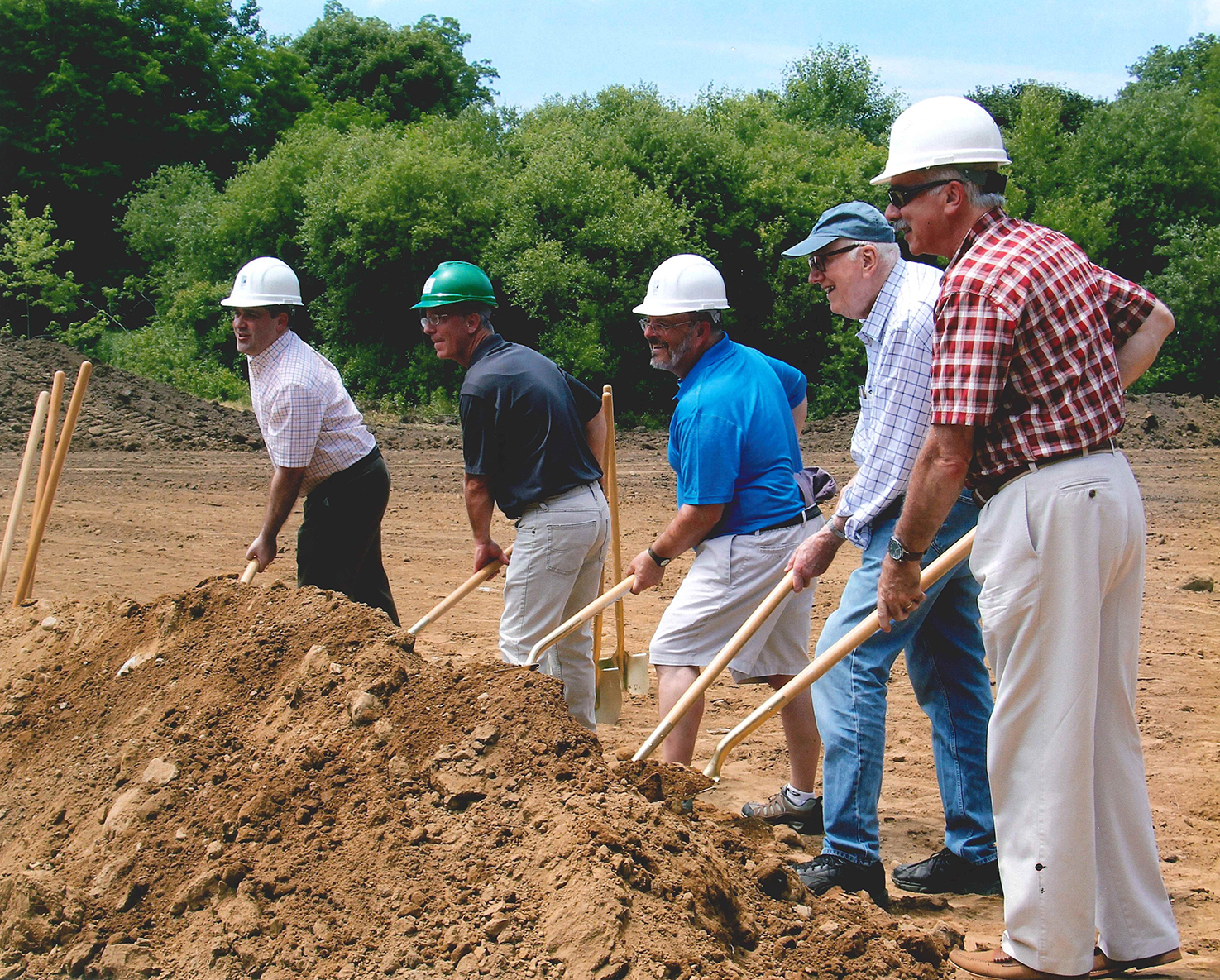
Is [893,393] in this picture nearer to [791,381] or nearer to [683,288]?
[683,288]

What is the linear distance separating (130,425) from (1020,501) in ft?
62.1

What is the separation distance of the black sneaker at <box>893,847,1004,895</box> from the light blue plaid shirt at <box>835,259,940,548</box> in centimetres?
125

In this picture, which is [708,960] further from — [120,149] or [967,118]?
[120,149]

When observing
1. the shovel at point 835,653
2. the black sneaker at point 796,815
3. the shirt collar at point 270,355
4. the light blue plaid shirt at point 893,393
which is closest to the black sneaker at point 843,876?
the shovel at point 835,653

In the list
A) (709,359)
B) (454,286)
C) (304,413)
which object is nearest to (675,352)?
(709,359)

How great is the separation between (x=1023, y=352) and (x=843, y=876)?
192 cm

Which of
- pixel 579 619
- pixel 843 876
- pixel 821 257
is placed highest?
pixel 821 257

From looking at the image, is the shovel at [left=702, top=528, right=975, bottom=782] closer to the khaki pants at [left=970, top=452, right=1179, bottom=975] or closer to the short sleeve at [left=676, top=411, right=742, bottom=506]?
the khaki pants at [left=970, top=452, right=1179, bottom=975]

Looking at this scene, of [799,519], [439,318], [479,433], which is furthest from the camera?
[439,318]

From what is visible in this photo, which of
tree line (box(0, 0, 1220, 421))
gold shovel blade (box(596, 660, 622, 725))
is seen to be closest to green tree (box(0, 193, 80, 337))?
tree line (box(0, 0, 1220, 421))

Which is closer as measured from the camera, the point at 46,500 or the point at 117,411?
the point at 46,500

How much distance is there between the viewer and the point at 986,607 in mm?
3180

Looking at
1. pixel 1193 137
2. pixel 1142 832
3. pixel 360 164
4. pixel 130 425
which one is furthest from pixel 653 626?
pixel 1193 137

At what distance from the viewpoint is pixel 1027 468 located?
10.3 ft
